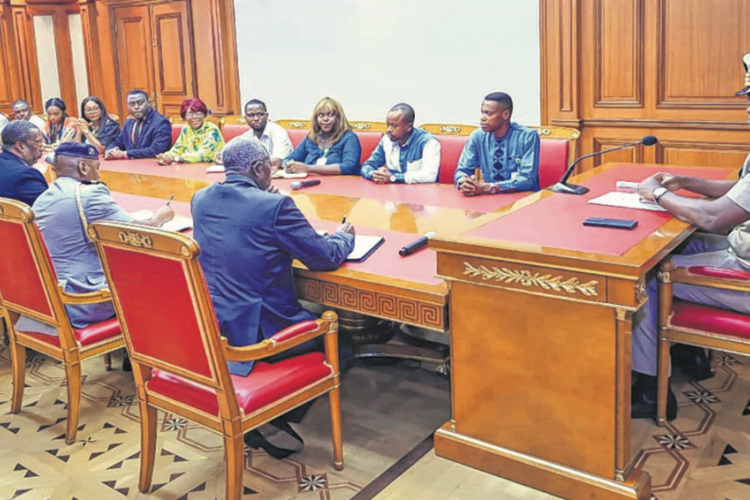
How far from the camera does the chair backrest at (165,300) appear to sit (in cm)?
191

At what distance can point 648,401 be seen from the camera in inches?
103

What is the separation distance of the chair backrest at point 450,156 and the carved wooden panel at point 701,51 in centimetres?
144

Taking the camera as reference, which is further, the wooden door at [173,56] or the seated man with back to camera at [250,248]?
the wooden door at [173,56]

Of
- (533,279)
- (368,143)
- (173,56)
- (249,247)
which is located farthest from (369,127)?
(173,56)

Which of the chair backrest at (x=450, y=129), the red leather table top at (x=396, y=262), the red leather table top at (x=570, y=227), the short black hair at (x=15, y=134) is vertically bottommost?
the red leather table top at (x=396, y=262)

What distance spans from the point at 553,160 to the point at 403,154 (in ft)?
2.73

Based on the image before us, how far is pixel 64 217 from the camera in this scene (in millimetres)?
2732

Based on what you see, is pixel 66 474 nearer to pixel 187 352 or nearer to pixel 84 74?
pixel 187 352

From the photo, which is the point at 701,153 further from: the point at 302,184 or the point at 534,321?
the point at 534,321

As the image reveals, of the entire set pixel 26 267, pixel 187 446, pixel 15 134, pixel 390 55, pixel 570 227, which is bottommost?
pixel 187 446

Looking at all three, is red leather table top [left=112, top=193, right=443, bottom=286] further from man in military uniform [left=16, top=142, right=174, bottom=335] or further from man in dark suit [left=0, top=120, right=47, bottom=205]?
man in dark suit [left=0, top=120, right=47, bottom=205]

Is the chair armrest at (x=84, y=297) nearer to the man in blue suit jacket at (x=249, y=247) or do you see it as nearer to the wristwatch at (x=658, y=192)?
the man in blue suit jacket at (x=249, y=247)

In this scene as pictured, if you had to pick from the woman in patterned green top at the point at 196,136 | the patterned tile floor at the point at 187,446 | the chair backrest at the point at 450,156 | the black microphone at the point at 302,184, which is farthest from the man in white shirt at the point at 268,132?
the patterned tile floor at the point at 187,446

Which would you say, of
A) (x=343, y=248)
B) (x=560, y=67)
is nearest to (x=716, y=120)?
(x=560, y=67)
